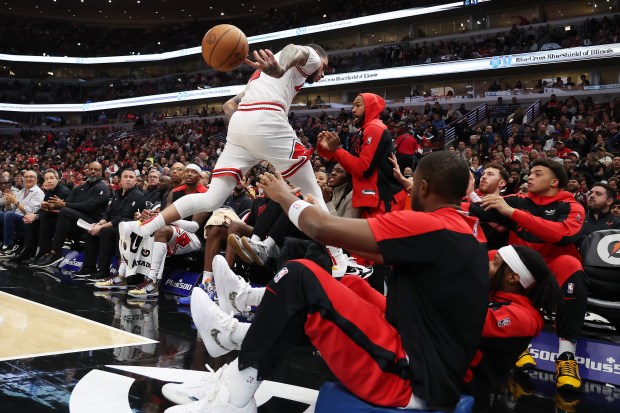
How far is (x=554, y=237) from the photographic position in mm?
3529

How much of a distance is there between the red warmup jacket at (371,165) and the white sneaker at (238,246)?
3.20 ft

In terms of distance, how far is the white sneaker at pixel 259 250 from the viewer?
185 inches

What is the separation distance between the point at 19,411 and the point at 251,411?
991mm

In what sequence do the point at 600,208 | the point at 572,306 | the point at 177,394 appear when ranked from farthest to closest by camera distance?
1. the point at 600,208
2. the point at 572,306
3. the point at 177,394

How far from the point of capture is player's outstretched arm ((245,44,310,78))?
11.8ft

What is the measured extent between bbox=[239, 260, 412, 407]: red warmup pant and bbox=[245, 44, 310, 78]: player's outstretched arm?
5.88 ft

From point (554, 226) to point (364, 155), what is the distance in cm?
159

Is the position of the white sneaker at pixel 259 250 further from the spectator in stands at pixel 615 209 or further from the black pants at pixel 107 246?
the spectator in stands at pixel 615 209

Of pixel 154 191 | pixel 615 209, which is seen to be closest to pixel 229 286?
pixel 615 209

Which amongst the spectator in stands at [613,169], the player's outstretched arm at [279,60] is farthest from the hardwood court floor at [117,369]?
the spectator in stands at [613,169]

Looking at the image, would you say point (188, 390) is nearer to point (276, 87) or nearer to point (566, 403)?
point (566, 403)

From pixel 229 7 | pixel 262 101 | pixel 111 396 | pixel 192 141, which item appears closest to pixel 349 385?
pixel 111 396

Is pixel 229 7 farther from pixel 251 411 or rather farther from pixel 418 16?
pixel 251 411

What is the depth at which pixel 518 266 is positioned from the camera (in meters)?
2.78
